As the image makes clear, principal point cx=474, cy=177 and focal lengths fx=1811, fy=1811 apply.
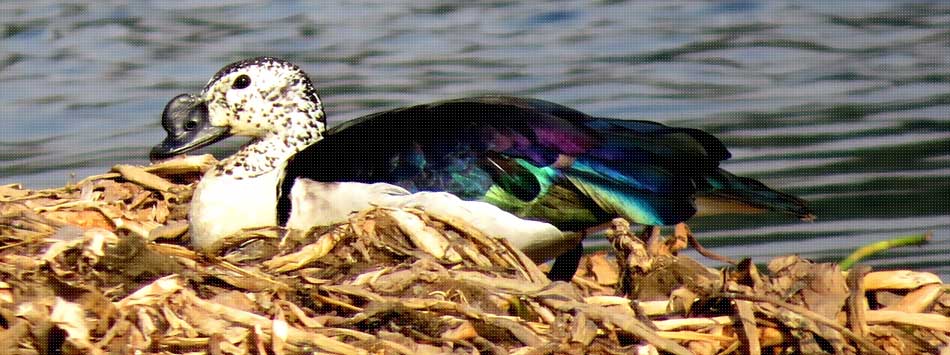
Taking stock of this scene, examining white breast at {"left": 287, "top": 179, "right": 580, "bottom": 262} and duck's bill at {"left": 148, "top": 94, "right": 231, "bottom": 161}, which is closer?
white breast at {"left": 287, "top": 179, "right": 580, "bottom": 262}

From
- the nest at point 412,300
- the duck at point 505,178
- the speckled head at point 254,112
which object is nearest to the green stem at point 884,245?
the nest at point 412,300

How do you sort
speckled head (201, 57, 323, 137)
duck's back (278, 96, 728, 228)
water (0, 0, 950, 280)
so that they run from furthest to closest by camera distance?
1. water (0, 0, 950, 280)
2. speckled head (201, 57, 323, 137)
3. duck's back (278, 96, 728, 228)

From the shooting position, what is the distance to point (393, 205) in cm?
515

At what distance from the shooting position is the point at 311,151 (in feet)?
18.2

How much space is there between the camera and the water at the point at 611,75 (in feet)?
27.7

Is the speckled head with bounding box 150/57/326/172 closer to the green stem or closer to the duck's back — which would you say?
the duck's back

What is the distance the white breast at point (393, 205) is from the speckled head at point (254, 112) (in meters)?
0.54

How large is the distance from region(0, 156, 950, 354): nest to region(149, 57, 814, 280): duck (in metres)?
0.42

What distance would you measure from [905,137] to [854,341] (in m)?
5.27

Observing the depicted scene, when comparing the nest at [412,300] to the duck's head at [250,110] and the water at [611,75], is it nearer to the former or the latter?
the duck's head at [250,110]

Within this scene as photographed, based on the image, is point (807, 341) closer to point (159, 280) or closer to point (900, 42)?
point (159, 280)

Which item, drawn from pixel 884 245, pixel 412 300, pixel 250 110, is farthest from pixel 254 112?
pixel 884 245

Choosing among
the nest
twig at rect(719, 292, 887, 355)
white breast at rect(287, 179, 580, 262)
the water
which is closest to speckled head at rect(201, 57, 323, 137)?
white breast at rect(287, 179, 580, 262)

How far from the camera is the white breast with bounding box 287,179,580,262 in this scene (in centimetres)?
519
